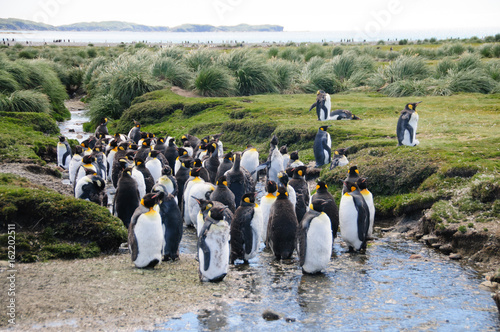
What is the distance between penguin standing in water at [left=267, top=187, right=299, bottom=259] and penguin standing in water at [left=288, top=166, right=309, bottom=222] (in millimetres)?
1118

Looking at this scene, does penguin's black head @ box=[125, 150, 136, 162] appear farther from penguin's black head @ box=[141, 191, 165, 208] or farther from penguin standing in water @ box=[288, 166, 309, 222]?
penguin's black head @ box=[141, 191, 165, 208]

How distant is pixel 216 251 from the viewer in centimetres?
597

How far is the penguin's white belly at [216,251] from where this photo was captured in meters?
5.96

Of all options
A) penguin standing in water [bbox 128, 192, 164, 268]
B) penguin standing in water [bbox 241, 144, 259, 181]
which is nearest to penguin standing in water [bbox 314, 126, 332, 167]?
penguin standing in water [bbox 241, 144, 259, 181]

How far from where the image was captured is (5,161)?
1167 centimetres

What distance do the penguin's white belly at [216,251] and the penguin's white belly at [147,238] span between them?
65 cm

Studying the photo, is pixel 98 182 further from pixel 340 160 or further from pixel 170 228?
pixel 340 160

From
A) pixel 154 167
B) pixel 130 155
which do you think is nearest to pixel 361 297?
pixel 154 167

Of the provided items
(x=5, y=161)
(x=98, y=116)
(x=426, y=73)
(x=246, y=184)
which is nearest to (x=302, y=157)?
(x=246, y=184)

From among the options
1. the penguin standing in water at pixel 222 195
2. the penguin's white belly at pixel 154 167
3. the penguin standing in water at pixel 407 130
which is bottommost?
the penguin's white belly at pixel 154 167

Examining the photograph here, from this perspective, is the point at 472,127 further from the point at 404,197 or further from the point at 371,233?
the point at 371,233

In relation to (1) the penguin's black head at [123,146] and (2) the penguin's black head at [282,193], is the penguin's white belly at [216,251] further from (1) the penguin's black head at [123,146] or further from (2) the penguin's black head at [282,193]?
(1) the penguin's black head at [123,146]

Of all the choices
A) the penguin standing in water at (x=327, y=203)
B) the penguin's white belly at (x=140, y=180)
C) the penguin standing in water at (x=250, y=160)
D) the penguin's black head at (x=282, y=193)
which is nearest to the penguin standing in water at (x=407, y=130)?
the penguin standing in water at (x=250, y=160)

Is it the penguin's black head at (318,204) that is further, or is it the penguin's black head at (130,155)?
the penguin's black head at (130,155)
